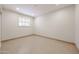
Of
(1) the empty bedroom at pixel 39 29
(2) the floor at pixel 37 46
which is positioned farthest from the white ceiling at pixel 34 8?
(2) the floor at pixel 37 46

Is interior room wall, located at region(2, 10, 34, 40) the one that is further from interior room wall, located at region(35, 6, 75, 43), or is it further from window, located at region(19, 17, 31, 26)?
interior room wall, located at region(35, 6, 75, 43)

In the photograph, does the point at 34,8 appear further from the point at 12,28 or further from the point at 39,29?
the point at 12,28

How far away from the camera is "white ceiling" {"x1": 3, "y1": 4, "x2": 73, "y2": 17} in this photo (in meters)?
1.27

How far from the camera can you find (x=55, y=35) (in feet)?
4.66

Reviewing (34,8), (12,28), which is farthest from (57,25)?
(12,28)

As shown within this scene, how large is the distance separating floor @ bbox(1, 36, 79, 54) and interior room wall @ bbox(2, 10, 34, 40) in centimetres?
8

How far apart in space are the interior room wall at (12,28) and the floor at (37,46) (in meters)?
0.08

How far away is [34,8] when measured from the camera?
1.36 m

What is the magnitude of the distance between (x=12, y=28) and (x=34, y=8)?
1.47ft

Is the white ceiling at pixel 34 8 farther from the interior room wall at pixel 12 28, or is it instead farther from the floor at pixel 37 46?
the floor at pixel 37 46

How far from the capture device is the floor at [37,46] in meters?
1.27
